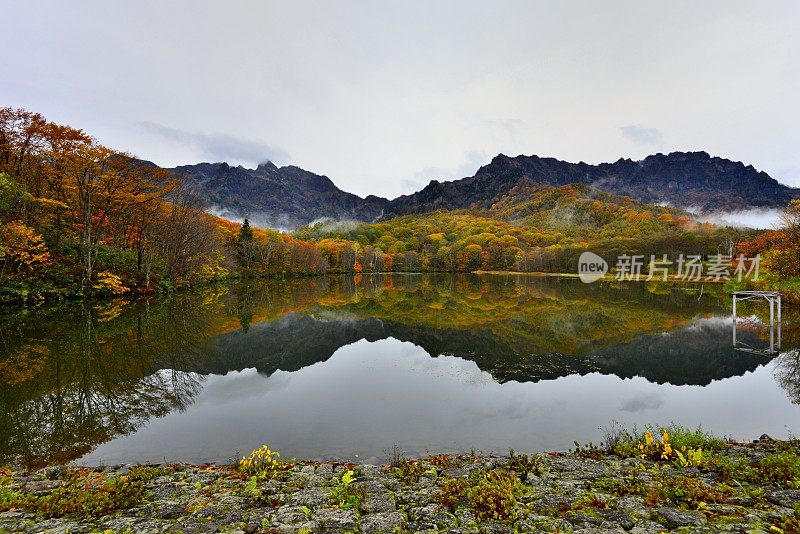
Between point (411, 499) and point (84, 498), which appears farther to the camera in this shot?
point (411, 499)

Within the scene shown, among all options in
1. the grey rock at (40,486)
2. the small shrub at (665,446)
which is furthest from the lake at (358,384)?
the grey rock at (40,486)

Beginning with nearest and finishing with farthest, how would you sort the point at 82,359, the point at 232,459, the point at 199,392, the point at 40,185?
1. the point at 232,459
2. the point at 199,392
3. the point at 82,359
4. the point at 40,185

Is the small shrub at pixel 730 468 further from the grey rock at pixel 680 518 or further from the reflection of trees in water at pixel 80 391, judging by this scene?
the reflection of trees in water at pixel 80 391

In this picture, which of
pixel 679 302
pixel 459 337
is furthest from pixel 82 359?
pixel 679 302

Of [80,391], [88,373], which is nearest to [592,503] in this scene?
[80,391]

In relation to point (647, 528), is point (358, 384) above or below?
below

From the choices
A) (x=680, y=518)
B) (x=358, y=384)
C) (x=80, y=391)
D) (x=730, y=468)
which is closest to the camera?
(x=680, y=518)

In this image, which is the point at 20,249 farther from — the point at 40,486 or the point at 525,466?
the point at 525,466

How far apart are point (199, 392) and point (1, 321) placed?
20524 mm

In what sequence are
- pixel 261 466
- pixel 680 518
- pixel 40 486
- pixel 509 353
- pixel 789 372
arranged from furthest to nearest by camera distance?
pixel 509 353, pixel 789 372, pixel 261 466, pixel 40 486, pixel 680 518

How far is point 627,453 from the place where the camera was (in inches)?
335

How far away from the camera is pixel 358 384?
15938mm

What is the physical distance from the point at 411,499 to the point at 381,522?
0.96 metres

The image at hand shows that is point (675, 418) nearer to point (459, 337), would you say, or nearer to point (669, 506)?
point (669, 506)
